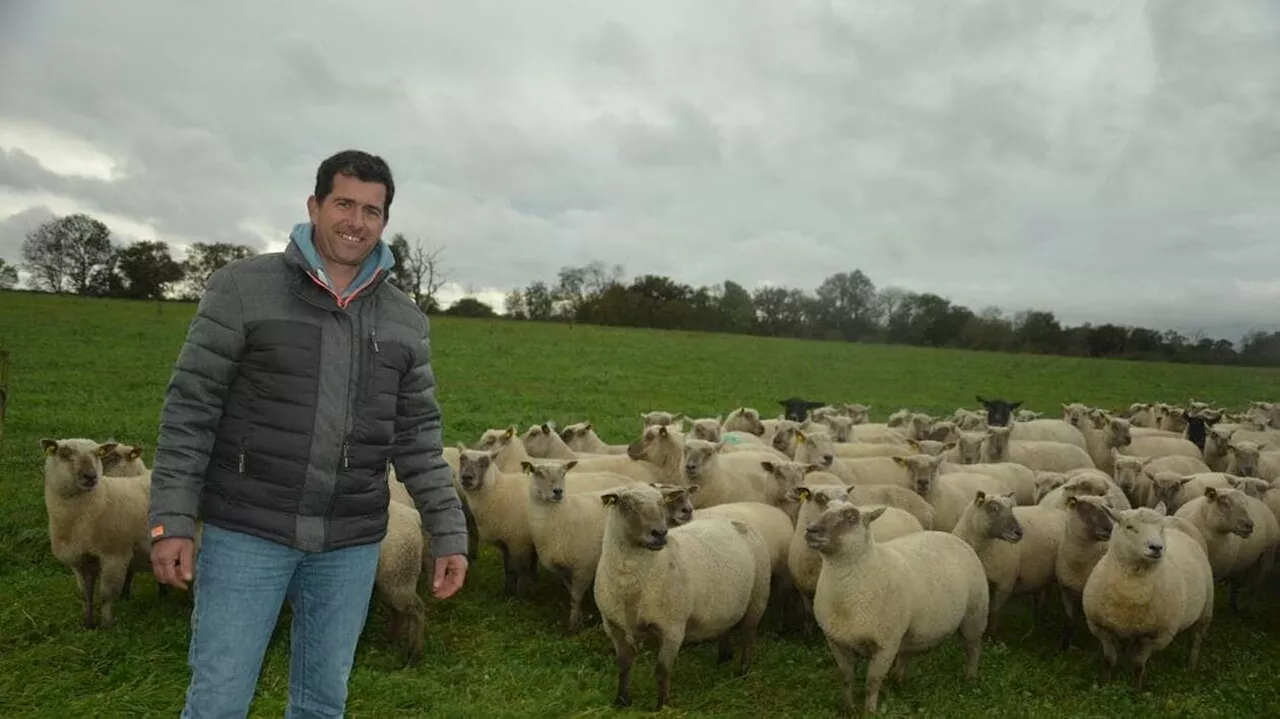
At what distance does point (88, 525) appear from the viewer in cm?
785

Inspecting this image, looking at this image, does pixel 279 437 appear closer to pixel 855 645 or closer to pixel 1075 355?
pixel 855 645

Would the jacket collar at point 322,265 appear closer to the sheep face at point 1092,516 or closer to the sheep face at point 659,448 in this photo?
the sheep face at point 1092,516

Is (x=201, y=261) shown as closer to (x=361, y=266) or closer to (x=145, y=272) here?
(x=145, y=272)

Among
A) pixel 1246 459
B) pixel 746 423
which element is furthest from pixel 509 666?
pixel 1246 459

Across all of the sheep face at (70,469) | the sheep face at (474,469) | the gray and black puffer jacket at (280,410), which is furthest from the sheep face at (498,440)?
the gray and black puffer jacket at (280,410)

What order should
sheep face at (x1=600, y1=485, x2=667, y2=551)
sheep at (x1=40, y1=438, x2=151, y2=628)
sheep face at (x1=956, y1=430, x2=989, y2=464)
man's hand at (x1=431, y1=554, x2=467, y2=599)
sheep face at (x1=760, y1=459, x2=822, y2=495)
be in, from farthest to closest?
sheep face at (x1=956, y1=430, x2=989, y2=464)
sheep face at (x1=760, y1=459, x2=822, y2=495)
sheep at (x1=40, y1=438, x2=151, y2=628)
sheep face at (x1=600, y1=485, x2=667, y2=551)
man's hand at (x1=431, y1=554, x2=467, y2=599)

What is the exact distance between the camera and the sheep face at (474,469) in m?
9.67

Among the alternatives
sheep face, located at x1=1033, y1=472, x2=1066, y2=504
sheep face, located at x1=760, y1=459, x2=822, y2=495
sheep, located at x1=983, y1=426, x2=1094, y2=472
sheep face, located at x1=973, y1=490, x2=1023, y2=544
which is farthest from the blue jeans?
sheep, located at x1=983, y1=426, x2=1094, y2=472

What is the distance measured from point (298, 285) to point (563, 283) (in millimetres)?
77751

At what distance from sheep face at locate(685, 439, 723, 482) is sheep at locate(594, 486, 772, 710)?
3.28 m

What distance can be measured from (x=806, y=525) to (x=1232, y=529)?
5.11 meters

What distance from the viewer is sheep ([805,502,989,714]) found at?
660 cm

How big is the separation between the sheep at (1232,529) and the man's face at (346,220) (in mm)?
9337

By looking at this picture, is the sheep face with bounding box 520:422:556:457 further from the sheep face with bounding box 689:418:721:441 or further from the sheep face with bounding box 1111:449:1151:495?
the sheep face with bounding box 1111:449:1151:495
